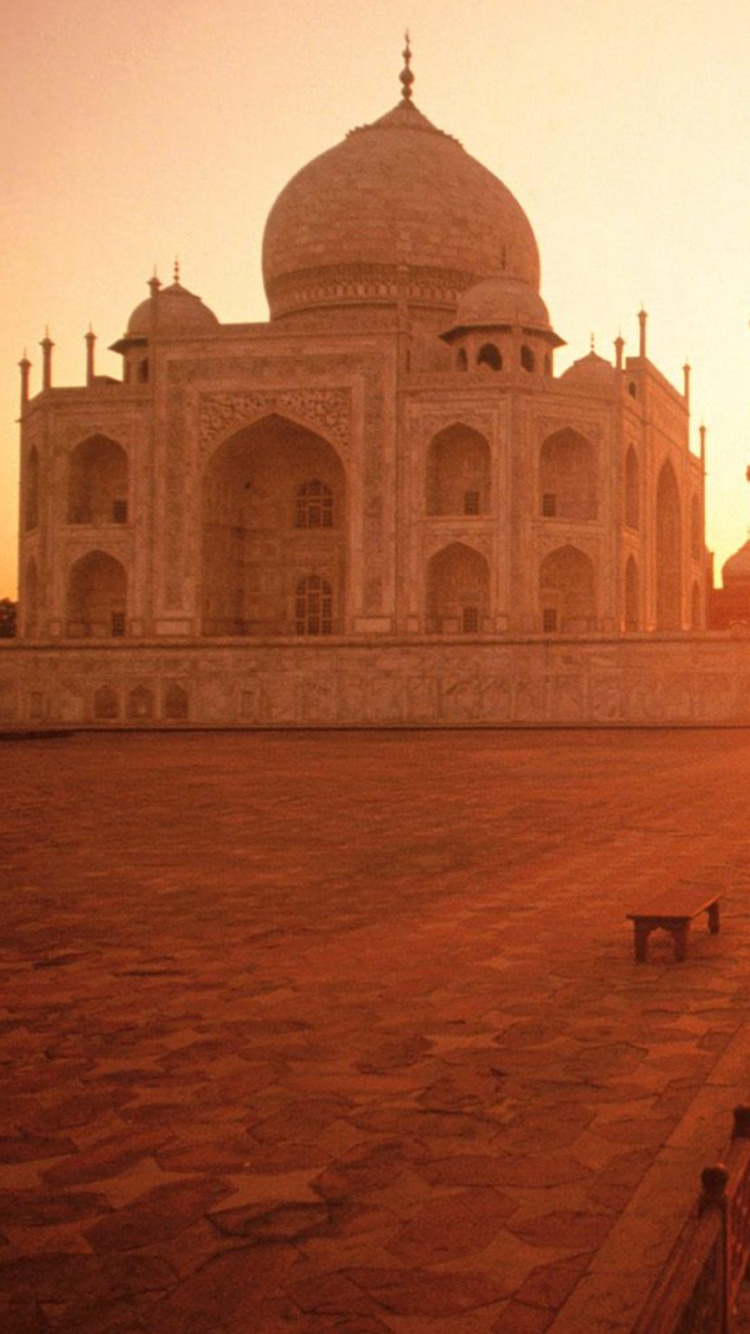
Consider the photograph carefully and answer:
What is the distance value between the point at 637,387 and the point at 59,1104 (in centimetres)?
3317

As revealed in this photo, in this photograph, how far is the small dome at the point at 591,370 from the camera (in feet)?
117

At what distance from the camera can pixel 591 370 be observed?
117 ft

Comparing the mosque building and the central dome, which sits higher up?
the central dome

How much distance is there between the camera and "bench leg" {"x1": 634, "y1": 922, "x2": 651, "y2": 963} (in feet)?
15.2

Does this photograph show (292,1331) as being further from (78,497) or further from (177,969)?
(78,497)

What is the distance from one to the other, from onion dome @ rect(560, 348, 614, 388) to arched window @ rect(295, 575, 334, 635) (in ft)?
25.6

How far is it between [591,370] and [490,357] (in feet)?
11.0

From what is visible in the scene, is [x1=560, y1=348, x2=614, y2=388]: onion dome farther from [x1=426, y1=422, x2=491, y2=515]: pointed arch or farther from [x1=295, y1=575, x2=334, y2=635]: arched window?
[x1=295, y1=575, x2=334, y2=635]: arched window

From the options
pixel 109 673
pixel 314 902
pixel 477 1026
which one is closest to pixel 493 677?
pixel 109 673

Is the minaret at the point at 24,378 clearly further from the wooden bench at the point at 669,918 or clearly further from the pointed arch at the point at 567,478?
the wooden bench at the point at 669,918

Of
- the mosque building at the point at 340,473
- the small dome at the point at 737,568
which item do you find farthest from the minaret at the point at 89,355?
the small dome at the point at 737,568

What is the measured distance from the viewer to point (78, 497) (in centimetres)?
3384

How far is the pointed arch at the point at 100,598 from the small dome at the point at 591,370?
38.8 ft

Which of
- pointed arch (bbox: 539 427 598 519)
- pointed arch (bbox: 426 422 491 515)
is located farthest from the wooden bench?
pointed arch (bbox: 539 427 598 519)
